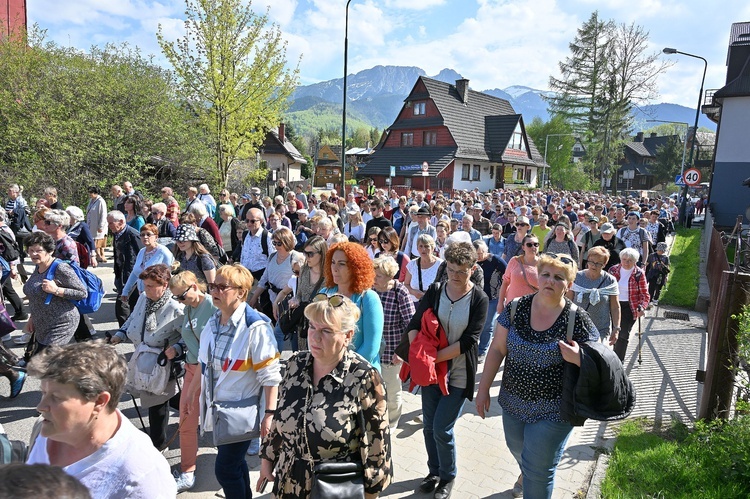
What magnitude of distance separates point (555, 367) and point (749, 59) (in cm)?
3114

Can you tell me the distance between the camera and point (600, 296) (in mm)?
5273

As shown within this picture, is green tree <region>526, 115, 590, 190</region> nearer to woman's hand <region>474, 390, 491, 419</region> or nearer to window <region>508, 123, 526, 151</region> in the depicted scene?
window <region>508, 123, 526, 151</region>

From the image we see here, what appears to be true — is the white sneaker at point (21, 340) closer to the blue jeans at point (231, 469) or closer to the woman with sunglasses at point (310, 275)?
the woman with sunglasses at point (310, 275)

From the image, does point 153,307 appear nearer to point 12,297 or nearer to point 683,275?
point 12,297

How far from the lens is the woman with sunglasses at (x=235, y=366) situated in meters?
3.09

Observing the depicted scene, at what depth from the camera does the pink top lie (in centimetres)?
598

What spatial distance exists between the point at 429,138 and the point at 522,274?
39.7 metres

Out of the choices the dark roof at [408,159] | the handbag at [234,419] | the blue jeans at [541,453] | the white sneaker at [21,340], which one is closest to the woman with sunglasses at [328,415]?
the handbag at [234,419]

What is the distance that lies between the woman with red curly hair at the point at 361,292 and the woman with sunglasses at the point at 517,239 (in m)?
4.56

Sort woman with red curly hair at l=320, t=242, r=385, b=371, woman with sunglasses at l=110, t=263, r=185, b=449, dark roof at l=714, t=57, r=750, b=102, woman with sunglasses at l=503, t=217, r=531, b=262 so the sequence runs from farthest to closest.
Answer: dark roof at l=714, t=57, r=750, b=102 < woman with sunglasses at l=503, t=217, r=531, b=262 < woman with sunglasses at l=110, t=263, r=185, b=449 < woman with red curly hair at l=320, t=242, r=385, b=371

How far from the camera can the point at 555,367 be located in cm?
308

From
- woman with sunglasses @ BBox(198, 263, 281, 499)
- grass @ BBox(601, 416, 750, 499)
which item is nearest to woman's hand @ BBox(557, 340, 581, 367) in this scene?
grass @ BBox(601, 416, 750, 499)

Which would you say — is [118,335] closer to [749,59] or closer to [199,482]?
[199,482]

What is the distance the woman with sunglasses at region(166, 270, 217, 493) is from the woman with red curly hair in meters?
1.03
